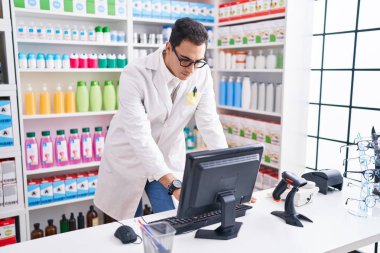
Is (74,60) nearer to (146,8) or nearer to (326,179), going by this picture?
(146,8)

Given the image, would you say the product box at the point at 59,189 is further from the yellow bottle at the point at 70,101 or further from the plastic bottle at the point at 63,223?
the yellow bottle at the point at 70,101

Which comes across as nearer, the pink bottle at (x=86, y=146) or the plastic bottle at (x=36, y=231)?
the plastic bottle at (x=36, y=231)

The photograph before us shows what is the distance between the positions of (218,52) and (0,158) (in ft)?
8.15

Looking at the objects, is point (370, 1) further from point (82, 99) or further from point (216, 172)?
point (82, 99)

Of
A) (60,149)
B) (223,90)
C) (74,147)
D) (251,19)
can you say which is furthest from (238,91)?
(60,149)

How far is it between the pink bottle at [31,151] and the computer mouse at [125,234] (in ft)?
6.40

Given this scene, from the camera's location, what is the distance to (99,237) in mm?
1540

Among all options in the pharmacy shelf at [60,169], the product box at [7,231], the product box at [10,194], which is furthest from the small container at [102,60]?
the product box at [7,231]

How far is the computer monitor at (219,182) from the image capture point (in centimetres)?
145

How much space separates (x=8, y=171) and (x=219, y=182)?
84.1 inches

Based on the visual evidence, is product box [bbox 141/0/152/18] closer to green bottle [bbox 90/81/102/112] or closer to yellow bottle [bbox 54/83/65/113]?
green bottle [bbox 90/81/102/112]

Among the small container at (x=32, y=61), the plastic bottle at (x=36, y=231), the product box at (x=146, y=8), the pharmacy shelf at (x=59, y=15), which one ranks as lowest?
the plastic bottle at (x=36, y=231)

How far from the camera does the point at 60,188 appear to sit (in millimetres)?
3334

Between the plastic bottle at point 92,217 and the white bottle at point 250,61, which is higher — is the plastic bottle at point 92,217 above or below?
below
